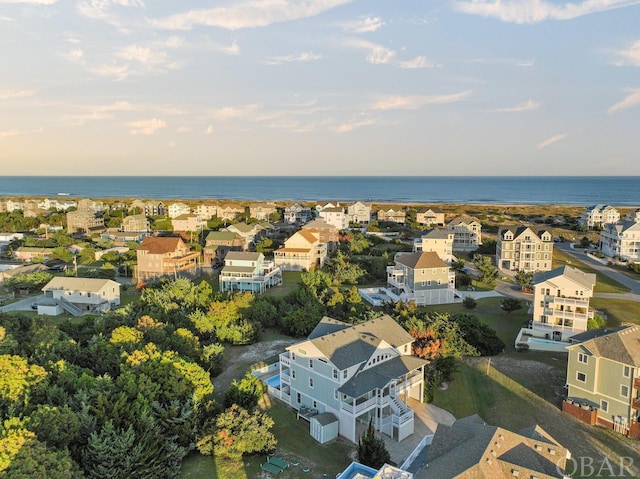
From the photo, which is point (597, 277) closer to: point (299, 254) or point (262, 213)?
point (299, 254)

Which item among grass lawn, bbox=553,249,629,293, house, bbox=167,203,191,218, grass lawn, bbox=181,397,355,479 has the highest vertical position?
house, bbox=167,203,191,218

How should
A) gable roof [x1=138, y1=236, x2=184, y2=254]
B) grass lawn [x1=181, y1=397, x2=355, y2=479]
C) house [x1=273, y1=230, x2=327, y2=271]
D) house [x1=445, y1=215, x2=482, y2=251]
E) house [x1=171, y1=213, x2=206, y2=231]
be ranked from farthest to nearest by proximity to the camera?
house [x1=171, y1=213, x2=206, y2=231]
house [x1=445, y1=215, x2=482, y2=251]
house [x1=273, y1=230, x2=327, y2=271]
gable roof [x1=138, y1=236, x2=184, y2=254]
grass lawn [x1=181, y1=397, x2=355, y2=479]

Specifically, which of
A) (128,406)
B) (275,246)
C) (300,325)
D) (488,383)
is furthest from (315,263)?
(128,406)

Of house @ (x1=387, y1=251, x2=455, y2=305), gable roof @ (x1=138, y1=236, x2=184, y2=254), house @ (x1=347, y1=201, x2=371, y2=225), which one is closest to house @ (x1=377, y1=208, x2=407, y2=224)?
house @ (x1=347, y1=201, x2=371, y2=225)

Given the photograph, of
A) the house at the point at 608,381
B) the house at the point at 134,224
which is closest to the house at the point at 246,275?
the house at the point at 608,381

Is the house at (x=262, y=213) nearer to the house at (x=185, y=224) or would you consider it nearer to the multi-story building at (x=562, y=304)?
the house at (x=185, y=224)

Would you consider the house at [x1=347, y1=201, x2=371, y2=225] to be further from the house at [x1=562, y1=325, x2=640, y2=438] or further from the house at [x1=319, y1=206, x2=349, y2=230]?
the house at [x1=562, y1=325, x2=640, y2=438]

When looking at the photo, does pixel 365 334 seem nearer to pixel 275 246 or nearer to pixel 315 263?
pixel 315 263
